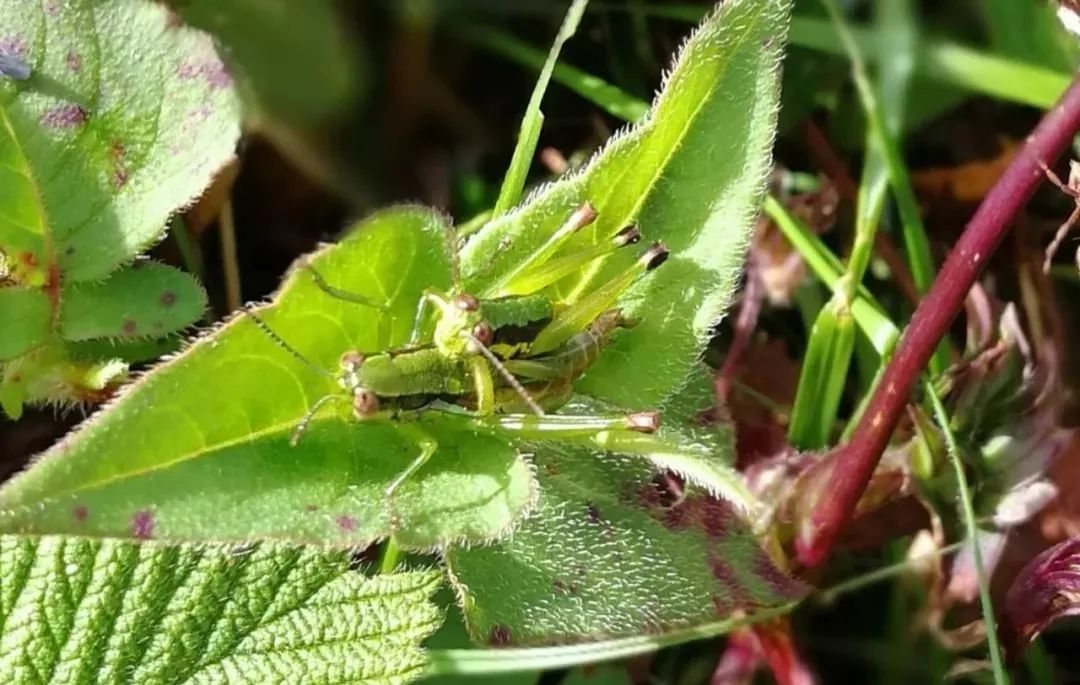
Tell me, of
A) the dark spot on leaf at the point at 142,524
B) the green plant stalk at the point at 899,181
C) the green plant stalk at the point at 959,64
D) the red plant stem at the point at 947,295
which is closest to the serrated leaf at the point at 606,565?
the red plant stem at the point at 947,295

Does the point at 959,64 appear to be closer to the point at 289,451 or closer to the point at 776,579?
the point at 776,579

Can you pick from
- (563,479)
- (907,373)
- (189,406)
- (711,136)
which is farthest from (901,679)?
(189,406)

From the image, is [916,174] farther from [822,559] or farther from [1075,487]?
[822,559]

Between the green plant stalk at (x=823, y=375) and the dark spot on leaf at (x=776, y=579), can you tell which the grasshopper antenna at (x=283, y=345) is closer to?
the dark spot on leaf at (x=776, y=579)

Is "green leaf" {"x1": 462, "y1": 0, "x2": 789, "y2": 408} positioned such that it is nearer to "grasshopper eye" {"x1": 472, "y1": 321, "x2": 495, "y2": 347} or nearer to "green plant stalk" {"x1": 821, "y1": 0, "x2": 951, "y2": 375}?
"grasshopper eye" {"x1": 472, "y1": 321, "x2": 495, "y2": 347}

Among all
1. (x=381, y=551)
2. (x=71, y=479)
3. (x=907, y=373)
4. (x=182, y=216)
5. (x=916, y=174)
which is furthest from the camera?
(x=916, y=174)

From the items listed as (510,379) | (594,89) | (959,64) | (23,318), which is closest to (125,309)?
(23,318)
